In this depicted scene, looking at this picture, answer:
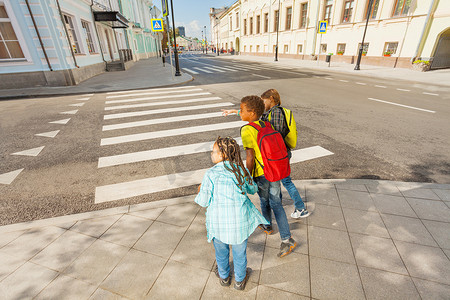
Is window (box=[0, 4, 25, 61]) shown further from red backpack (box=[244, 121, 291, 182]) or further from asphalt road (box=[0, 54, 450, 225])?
red backpack (box=[244, 121, 291, 182])

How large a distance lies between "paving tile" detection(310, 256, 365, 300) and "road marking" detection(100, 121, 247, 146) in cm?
482

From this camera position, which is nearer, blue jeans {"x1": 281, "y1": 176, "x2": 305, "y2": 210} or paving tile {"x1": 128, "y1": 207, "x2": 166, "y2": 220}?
blue jeans {"x1": 281, "y1": 176, "x2": 305, "y2": 210}

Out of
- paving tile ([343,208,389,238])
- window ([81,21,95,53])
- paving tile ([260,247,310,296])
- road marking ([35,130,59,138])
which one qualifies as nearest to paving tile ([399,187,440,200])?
paving tile ([343,208,389,238])

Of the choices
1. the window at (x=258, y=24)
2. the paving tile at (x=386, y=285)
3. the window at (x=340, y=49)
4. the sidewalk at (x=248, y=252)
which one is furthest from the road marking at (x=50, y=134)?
the window at (x=258, y=24)

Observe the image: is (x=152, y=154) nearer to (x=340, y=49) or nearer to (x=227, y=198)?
(x=227, y=198)

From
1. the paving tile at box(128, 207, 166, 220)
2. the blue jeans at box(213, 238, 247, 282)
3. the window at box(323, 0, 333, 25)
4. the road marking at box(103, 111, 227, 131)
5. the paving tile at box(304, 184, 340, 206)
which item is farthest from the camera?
the window at box(323, 0, 333, 25)

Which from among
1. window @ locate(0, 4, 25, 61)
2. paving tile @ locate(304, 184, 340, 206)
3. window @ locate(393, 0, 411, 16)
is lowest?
paving tile @ locate(304, 184, 340, 206)

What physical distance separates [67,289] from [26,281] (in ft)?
1.72

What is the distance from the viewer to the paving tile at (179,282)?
2.22 m

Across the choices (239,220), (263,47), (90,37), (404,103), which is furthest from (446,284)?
(263,47)

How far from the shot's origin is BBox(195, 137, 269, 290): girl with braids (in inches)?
72.4

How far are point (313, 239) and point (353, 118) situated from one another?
6.01m

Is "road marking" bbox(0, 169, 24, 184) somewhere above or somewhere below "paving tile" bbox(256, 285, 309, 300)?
above

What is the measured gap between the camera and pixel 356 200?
11.5 feet
